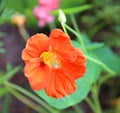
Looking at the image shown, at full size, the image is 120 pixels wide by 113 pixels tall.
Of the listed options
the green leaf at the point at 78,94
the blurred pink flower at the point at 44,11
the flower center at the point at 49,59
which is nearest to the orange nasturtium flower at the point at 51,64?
the flower center at the point at 49,59

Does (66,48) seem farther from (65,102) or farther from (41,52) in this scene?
(65,102)

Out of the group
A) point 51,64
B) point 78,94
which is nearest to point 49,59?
point 51,64

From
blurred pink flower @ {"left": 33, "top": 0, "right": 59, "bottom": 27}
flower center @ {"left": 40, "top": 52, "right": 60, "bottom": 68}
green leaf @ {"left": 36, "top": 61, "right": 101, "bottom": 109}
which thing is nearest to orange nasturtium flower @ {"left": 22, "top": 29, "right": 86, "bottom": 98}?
flower center @ {"left": 40, "top": 52, "right": 60, "bottom": 68}

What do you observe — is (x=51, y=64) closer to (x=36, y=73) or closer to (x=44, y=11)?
(x=36, y=73)

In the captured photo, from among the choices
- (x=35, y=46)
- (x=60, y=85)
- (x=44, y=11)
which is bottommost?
(x=44, y=11)

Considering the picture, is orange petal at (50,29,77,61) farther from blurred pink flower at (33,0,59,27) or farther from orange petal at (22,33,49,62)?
blurred pink flower at (33,0,59,27)

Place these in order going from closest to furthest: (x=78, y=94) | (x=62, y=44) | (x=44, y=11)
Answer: (x=62, y=44) < (x=78, y=94) < (x=44, y=11)

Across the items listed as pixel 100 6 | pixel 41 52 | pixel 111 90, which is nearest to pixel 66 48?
pixel 41 52

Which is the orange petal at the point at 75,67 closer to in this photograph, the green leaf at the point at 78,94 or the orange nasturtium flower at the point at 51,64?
the orange nasturtium flower at the point at 51,64
